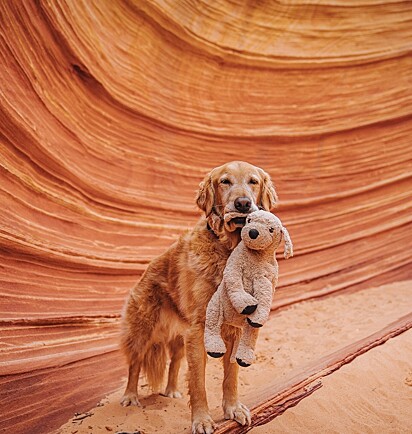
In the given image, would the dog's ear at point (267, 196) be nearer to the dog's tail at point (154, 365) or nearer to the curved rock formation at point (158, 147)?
the dog's tail at point (154, 365)

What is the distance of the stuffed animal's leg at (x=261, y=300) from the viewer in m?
2.37

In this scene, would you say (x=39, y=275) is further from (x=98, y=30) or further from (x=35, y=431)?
(x=98, y=30)

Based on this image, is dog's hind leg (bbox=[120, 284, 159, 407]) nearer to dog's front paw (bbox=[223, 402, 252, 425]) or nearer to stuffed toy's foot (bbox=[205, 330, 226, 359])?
dog's front paw (bbox=[223, 402, 252, 425])

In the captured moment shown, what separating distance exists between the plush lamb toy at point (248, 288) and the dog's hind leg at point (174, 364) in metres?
1.45

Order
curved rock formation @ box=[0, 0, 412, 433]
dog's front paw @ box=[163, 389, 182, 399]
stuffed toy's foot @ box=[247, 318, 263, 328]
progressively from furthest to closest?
curved rock formation @ box=[0, 0, 412, 433]
dog's front paw @ box=[163, 389, 182, 399]
stuffed toy's foot @ box=[247, 318, 263, 328]

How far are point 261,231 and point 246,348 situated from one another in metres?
0.59

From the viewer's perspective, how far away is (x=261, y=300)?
2.43 meters

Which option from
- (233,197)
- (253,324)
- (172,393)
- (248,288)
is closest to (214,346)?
(253,324)

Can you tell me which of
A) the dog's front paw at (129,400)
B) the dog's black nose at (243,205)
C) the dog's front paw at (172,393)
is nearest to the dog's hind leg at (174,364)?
the dog's front paw at (172,393)

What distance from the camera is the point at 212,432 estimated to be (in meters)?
2.79

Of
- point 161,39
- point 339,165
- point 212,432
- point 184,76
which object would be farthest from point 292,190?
point 212,432

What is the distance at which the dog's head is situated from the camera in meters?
2.80

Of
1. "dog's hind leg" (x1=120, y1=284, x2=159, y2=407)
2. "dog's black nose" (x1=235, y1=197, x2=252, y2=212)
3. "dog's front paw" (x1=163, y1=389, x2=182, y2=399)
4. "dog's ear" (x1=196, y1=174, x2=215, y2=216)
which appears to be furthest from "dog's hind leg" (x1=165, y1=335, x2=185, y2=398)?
"dog's black nose" (x1=235, y1=197, x2=252, y2=212)

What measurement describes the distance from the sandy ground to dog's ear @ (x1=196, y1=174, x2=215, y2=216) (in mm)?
1328
